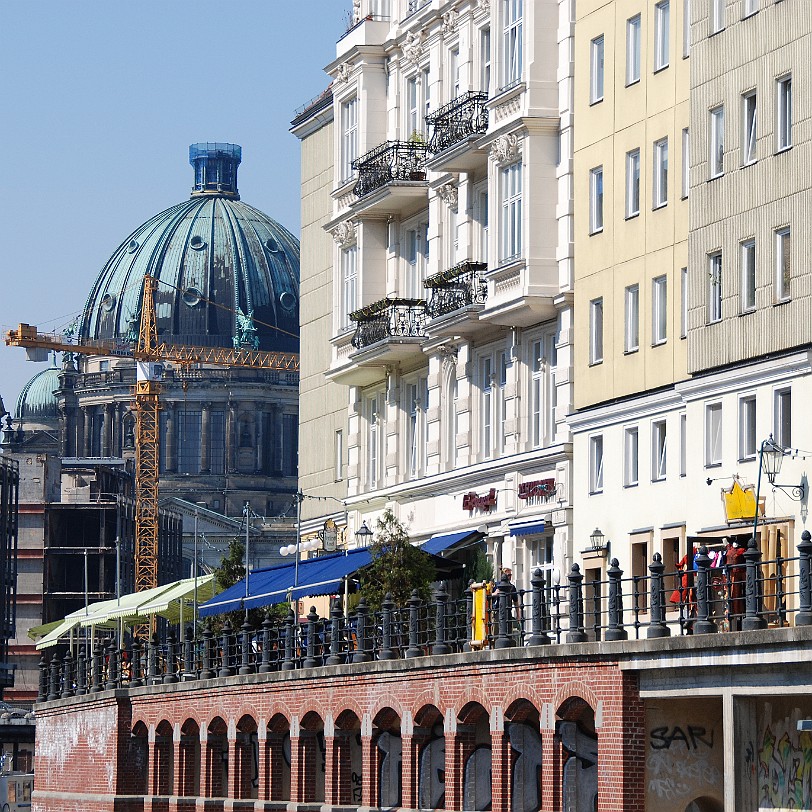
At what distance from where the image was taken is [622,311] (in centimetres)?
6138

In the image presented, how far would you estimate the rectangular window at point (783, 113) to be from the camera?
168ft

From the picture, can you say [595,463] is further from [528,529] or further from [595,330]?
[528,529]

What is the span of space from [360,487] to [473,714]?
1269 inches

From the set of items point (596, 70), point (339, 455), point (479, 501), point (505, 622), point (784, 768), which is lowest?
point (784, 768)

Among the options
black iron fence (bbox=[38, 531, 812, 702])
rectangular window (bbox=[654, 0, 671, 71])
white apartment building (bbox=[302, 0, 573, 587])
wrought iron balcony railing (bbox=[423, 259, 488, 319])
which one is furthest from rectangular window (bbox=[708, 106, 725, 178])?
wrought iron balcony railing (bbox=[423, 259, 488, 319])

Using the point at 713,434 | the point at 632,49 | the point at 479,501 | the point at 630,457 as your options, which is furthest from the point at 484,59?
the point at 713,434

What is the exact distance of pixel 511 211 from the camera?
66938 mm

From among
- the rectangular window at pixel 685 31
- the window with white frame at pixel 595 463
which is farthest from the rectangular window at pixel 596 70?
the window with white frame at pixel 595 463

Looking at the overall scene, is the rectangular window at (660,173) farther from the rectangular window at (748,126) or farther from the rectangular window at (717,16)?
the rectangular window at (748,126)

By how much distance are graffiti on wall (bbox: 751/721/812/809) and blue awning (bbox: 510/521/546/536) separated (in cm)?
2508

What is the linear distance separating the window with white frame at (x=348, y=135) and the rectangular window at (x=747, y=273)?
29.5m

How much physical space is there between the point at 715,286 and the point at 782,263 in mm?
3089

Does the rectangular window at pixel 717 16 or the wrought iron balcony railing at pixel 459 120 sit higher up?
the wrought iron balcony railing at pixel 459 120

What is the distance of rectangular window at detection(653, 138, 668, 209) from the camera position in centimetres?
5959
